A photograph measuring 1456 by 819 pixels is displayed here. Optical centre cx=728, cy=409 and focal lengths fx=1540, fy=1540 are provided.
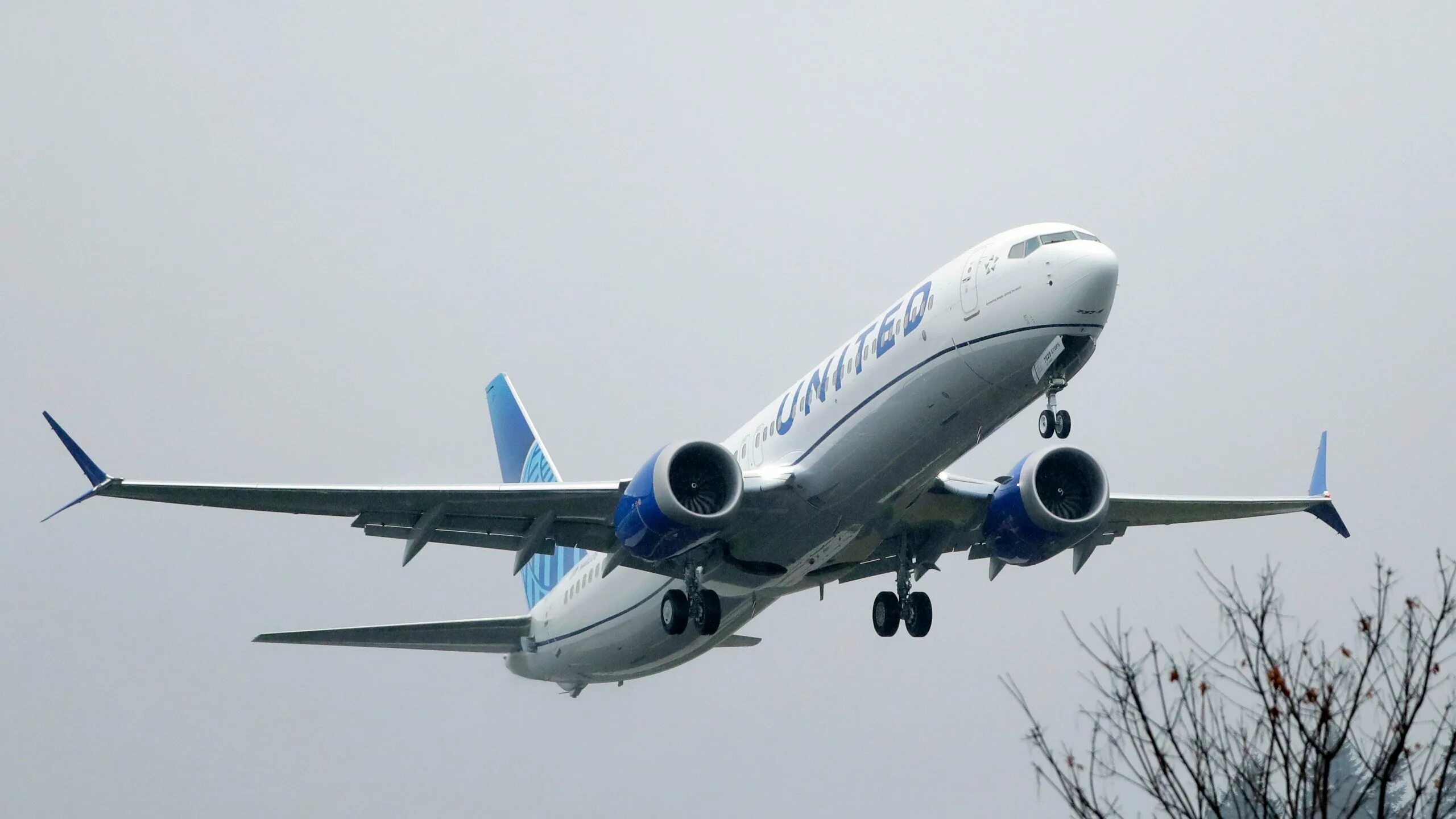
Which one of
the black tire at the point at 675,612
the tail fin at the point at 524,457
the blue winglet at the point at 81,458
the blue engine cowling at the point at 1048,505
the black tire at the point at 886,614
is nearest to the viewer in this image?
the blue winglet at the point at 81,458

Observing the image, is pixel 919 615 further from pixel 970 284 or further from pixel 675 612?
pixel 970 284

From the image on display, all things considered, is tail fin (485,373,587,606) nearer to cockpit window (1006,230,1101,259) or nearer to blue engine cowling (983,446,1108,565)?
blue engine cowling (983,446,1108,565)

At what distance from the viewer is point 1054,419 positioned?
21.9 meters

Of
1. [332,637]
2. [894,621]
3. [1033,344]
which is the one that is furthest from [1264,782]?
[332,637]

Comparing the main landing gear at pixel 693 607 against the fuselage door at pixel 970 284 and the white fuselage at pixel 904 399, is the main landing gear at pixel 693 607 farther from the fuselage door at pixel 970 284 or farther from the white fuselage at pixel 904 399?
the fuselage door at pixel 970 284

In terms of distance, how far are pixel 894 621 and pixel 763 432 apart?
4900 mm

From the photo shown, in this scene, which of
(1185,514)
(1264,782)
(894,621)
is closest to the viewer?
(1264,782)

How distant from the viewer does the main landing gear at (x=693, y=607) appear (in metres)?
26.6

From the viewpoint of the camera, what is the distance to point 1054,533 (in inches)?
1045

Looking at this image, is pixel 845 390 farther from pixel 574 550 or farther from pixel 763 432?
pixel 574 550

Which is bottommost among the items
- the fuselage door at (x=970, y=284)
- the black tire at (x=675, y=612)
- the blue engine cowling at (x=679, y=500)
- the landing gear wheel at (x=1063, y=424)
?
the black tire at (x=675, y=612)

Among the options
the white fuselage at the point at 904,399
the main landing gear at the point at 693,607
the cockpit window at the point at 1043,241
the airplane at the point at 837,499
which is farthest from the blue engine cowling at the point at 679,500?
the cockpit window at the point at 1043,241

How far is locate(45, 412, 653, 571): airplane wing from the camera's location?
23562mm

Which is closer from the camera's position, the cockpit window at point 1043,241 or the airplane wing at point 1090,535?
the cockpit window at point 1043,241
